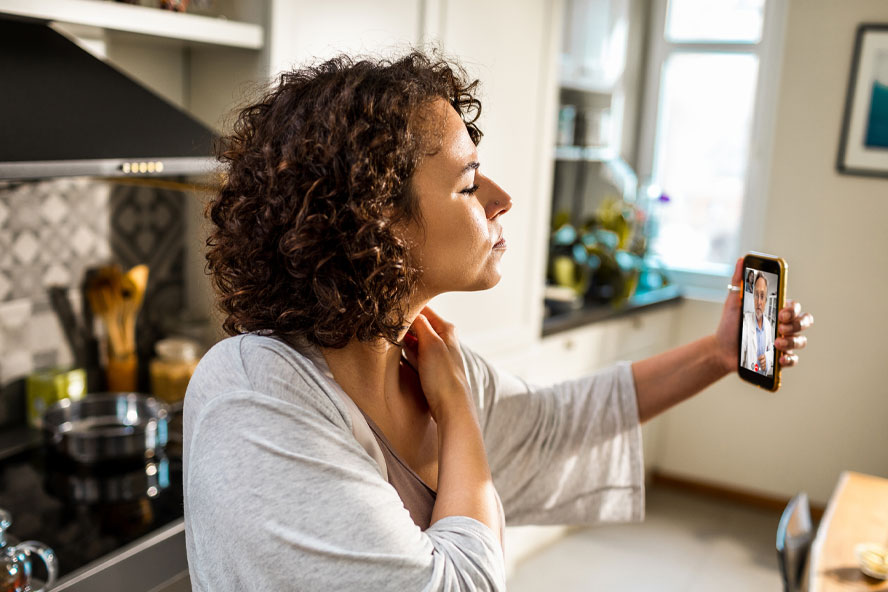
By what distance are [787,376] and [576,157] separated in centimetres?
139

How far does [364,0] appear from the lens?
6.73 ft

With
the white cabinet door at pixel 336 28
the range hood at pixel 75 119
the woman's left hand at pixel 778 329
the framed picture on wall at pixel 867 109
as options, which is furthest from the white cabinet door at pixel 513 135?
the framed picture on wall at pixel 867 109

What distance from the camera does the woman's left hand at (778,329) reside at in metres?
1.16

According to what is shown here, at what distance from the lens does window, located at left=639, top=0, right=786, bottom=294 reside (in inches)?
154

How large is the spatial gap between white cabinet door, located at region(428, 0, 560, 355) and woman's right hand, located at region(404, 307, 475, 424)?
3.92 ft

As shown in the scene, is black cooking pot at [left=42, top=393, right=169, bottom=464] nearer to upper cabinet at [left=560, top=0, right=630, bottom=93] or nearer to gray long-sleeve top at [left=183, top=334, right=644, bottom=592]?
gray long-sleeve top at [left=183, top=334, right=644, bottom=592]

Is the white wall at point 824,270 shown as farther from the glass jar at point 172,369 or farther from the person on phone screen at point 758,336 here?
the person on phone screen at point 758,336

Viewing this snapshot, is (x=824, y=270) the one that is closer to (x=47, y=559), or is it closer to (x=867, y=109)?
(x=867, y=109)

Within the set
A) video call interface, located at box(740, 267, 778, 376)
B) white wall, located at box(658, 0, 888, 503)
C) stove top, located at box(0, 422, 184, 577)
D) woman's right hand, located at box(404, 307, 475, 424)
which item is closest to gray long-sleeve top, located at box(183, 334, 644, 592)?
woman's right hand, located at box(404, 307, 475, 424)

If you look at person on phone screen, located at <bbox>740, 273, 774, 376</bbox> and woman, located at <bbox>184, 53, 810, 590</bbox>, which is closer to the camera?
woman, located at <bbox>184, 53, 810, 590</bbox>

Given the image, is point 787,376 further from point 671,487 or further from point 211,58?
point 211,58

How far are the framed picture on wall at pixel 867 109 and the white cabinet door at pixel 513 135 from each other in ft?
5.12

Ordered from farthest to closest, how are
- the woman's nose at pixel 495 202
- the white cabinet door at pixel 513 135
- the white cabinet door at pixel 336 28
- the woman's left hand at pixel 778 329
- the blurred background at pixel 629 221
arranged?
the white cabinet door at pixel 513 135, the blurred background at pixel 629 221, the white cabinet door at pixel 336 28, the woman's left hand at pixel 778 329, the woman's nose at pixel 495 202

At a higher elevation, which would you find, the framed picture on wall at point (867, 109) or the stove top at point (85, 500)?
the framed picture on wall at point (867, 109)
